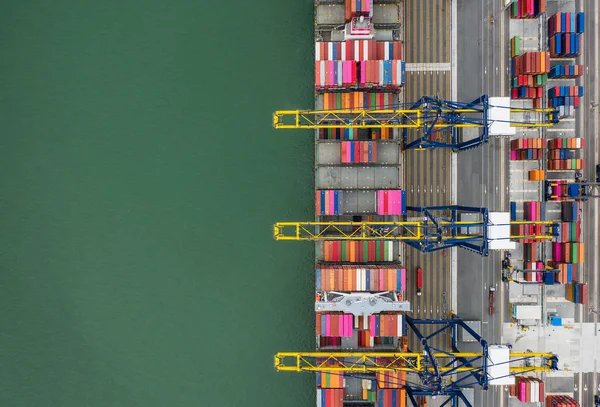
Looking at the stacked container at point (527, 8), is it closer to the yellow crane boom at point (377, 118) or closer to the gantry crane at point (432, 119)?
the gantry crane at point (432, 119)

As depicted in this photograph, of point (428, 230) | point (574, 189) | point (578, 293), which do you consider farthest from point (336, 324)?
point (574, 189)

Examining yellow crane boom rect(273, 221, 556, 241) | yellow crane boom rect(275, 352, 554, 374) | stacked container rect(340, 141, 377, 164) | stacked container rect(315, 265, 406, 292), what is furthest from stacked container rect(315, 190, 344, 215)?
yellow crane boom rect(275, 352, 554, 374)

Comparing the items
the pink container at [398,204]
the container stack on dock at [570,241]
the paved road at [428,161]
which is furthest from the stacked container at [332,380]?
the container stack on dock at [570,241]

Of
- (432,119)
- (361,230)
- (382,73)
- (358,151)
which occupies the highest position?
(382,73)

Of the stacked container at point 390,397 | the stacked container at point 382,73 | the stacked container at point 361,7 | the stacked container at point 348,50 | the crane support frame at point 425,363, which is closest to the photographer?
the crane support frame at point 425,363

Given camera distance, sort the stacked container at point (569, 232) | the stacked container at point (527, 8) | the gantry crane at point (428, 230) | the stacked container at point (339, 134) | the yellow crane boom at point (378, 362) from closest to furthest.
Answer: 1. the gantry crane at point (428, 230)
2. the yellow crane boom at point (378, 362)
3. the stacked container at point (339, 134)
4. the stacked container at point (527, 8)
5. the stacked container at point (569, 232)

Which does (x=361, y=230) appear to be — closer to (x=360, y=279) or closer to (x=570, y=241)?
(x=360, y=279)
